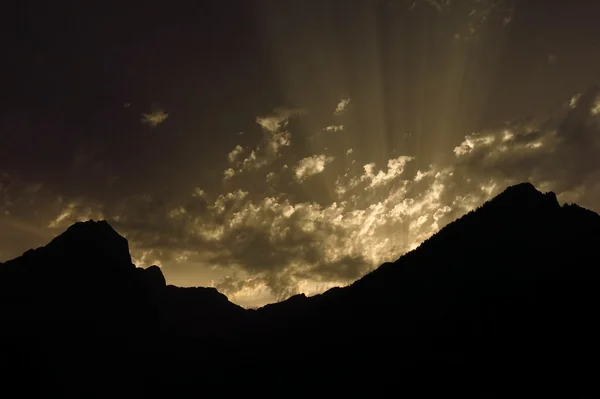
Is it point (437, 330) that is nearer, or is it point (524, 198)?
point (437, 330)

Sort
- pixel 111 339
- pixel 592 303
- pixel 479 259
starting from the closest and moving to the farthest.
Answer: pixel 592 303 → pixel 479 259 → pixel 111 339

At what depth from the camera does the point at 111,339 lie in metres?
198

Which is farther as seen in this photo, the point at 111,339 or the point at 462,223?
the point at 111,339

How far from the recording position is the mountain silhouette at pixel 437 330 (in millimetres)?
86312

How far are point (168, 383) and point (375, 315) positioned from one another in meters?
108

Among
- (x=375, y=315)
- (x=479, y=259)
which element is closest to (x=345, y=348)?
(x=375, y=315)

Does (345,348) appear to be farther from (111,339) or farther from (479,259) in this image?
(111,339)

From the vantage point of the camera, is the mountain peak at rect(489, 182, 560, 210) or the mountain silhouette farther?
the mountain peak at rect(489, 182, 560, 210)

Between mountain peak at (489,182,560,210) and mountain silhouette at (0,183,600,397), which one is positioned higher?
mountain peak at (489,182,560,210)

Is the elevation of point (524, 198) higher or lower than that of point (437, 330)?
higher

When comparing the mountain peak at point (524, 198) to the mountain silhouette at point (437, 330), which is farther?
the mountain peak at point (524, 198)

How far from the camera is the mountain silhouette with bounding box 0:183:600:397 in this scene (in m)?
86.3

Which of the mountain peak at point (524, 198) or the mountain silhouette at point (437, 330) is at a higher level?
the mountain peak at point (524, 198)

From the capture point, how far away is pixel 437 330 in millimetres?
101688
